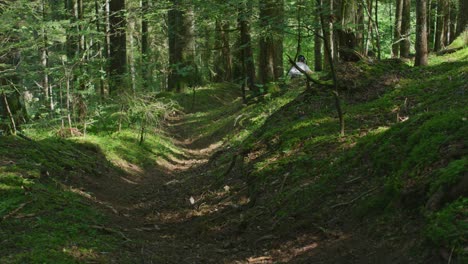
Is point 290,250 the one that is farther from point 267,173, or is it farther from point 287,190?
point 267,173

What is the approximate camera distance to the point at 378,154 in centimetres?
577

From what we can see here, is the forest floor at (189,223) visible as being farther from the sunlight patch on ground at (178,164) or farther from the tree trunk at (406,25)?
the tree trunk at (406,25)

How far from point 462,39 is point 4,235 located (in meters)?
14.4

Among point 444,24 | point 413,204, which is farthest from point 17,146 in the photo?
point 444,24

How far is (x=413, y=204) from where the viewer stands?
4.41m

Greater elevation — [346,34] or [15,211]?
[346,34]

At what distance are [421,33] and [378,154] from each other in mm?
6417

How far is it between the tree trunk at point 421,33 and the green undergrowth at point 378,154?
0.73 m

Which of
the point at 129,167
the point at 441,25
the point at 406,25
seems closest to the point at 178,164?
the point at 129,167

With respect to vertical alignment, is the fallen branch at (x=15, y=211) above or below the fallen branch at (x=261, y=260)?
above

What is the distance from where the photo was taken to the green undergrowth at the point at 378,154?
4074mm

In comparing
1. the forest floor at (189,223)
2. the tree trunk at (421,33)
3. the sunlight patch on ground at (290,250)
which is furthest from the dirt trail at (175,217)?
the tree trunk at (421,33)

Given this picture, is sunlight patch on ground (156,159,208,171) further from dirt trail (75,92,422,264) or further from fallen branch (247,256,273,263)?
fallen branch (247,256,273,263)

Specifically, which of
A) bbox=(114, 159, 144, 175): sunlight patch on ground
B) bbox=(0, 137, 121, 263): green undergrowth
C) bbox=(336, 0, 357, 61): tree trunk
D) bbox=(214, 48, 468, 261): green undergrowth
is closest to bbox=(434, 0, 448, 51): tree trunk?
bbox=(336, 0, 357, 61): tree trunk
